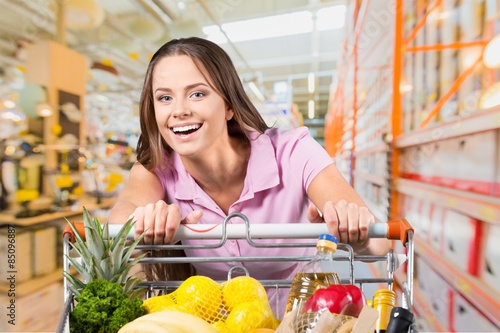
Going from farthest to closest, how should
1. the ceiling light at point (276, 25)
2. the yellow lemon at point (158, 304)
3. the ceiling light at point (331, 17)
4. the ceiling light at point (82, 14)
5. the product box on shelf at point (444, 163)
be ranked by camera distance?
the ceiling light at point (331, 17) → the ceiling light at point (276, 25) → the ceiling light at point (82, 14) → the product box on shelf at point (444, 163) → the yellow lemon at point (158, 304)

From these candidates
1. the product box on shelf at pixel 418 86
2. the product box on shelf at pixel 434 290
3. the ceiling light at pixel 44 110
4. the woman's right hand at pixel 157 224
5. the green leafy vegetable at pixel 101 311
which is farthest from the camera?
the ceiling light at pixel 44 110

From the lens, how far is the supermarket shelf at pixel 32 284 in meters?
3.80

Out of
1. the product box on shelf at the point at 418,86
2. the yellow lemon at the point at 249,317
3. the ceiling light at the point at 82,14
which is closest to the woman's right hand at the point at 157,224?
the yellow lemon at the point at 249,317

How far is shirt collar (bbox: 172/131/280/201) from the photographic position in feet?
5.26

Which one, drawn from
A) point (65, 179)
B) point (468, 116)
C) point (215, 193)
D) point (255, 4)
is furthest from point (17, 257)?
point (255, 4)

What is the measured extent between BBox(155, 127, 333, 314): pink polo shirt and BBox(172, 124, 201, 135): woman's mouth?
222mm

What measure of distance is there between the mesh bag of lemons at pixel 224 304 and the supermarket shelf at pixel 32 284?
342cm

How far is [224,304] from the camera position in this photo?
100 centimetres

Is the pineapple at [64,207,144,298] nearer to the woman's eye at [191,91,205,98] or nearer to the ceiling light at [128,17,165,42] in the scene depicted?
the woman's eye at [191,91,205,98]

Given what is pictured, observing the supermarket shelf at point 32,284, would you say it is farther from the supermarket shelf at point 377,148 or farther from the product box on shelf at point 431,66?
the product box on shelf at point 431,66

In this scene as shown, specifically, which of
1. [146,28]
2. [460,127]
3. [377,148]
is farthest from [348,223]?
[146,28]

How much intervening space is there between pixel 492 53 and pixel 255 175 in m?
1.07

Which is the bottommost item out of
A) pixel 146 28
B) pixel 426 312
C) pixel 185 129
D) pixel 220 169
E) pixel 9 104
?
pixel 426 312

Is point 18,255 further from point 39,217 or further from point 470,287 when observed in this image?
point 470,287
